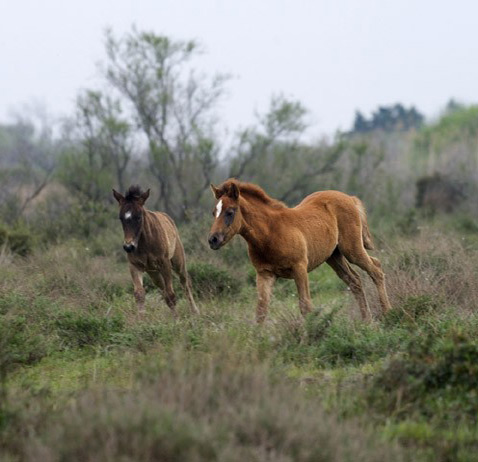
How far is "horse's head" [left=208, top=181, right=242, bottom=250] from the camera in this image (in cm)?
1018

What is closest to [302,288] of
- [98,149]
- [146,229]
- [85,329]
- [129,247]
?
[85,329]

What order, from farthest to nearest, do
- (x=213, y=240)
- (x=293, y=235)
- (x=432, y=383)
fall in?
(x=293, y=235) → (x=213, y=240) → (x=432, y=383)

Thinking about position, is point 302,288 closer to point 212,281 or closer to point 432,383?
point 432,383

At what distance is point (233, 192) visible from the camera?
1054 cm

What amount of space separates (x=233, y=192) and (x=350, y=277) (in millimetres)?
2382

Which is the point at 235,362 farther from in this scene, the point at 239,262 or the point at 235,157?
the point at 235,157

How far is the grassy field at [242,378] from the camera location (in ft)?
17.7

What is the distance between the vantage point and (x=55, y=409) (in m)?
6.48

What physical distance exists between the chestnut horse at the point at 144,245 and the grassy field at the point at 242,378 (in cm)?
43

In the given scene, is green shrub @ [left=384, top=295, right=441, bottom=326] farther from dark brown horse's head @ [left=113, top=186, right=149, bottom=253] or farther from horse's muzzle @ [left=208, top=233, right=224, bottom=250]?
dark brown horse's head @ [left=113, top=186, right=149, bottom=253]

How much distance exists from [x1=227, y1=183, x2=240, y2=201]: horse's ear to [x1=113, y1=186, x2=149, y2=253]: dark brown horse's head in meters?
2.45

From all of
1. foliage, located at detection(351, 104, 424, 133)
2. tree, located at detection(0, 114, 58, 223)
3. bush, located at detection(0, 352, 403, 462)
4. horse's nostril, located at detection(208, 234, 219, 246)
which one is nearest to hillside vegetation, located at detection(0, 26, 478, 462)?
bush, located at detection(0, 352, 403, 462)

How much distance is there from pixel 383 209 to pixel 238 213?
2210cm

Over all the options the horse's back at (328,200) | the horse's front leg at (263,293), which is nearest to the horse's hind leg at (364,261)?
the horse's back at (328,200)
